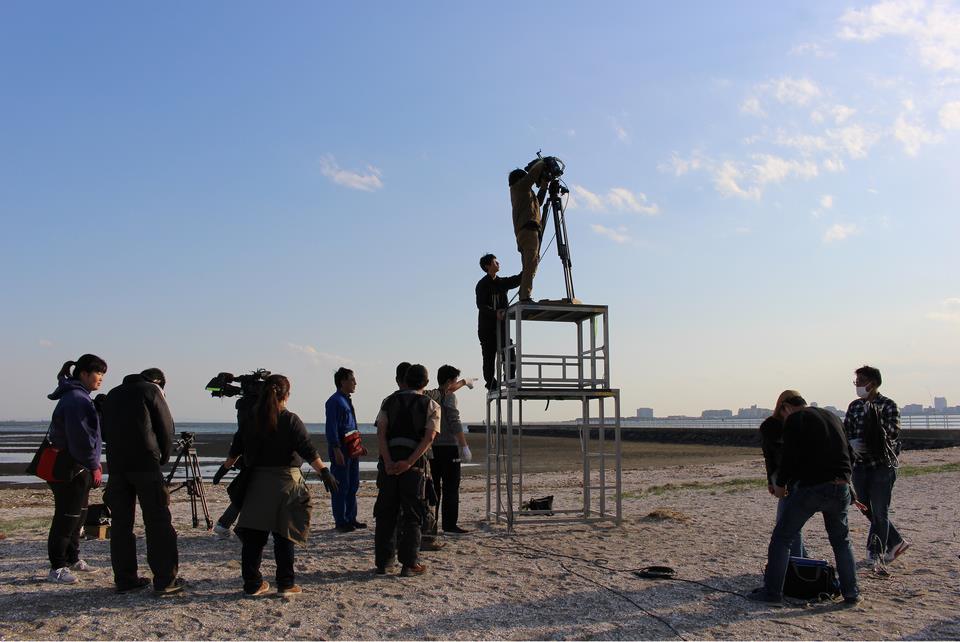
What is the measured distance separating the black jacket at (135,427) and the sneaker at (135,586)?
94cm

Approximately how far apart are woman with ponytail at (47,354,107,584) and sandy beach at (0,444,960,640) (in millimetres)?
328

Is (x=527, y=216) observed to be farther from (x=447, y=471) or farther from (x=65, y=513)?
(x=65, y=513)

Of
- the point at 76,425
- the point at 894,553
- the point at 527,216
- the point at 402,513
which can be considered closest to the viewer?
the point at 76,425

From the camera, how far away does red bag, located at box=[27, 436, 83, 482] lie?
6438mm

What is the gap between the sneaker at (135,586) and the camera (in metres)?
6.14

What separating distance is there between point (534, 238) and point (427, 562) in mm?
4649

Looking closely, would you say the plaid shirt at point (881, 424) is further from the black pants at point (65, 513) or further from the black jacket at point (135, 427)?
the black pants at point (65, 513)

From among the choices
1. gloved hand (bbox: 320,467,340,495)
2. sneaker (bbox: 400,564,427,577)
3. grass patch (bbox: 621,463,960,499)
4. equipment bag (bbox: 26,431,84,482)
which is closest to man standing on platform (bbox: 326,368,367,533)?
sneaker (bbox: 400,564,427,577)

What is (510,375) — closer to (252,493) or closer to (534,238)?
(534,238)

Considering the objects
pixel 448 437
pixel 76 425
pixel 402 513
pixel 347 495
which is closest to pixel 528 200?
pixel 448 437

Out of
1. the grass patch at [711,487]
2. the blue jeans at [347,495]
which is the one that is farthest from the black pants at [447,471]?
the grass patch at [711,487]

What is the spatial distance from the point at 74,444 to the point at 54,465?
0.27m

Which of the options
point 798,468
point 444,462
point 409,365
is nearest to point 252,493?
point 409,365

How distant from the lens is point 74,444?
6.41 m
